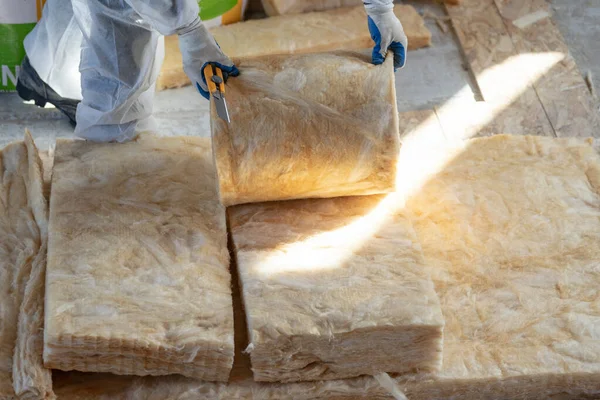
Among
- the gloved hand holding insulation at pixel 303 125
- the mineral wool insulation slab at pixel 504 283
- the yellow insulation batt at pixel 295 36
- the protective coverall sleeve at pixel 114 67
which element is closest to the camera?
the mineral wool insulation slab at pixel 504 283

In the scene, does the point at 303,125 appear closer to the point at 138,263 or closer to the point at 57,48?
the point at 138,263

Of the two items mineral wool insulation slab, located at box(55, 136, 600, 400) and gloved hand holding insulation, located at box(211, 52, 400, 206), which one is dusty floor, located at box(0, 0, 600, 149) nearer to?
mineral wool insulation slab, located at box(55, 136, 600, 400)

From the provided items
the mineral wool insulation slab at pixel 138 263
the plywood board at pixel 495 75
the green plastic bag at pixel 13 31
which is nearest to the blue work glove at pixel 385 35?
the mineral wool insulation slab at pixel 138 263

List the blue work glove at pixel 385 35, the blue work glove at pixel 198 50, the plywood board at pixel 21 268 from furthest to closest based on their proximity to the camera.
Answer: the blue work glove at pixel 385 35 < the blue work glove at pixel 198 50 < the plywood board at pixel 21 268

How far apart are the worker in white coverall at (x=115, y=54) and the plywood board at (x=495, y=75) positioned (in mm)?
1435

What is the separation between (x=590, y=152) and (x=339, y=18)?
202 cm

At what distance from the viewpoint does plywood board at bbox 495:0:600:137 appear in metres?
5.63

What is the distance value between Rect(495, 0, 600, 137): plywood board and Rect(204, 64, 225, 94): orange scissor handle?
98.1 inches

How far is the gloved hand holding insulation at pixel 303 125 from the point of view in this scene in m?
3.88

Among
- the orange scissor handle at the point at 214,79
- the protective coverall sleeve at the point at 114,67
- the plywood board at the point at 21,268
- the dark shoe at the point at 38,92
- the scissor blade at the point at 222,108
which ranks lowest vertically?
the dark shoe at the point at 38,92

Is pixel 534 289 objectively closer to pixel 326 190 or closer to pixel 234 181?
pixel 326 190

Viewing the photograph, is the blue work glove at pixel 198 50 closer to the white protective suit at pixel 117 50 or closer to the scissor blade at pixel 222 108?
the white protective suit at pixel 117 50

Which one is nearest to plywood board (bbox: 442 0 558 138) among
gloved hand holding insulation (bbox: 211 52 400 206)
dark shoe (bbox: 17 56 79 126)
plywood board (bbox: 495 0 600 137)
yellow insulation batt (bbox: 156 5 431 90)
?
plywood board (bbox: 495 0 600 137)

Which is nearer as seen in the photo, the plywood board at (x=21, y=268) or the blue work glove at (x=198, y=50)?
the plywood board at (x=21, y=268)
